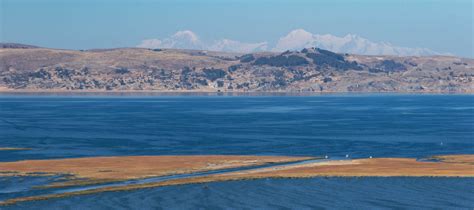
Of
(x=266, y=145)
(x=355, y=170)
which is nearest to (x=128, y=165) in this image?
(x=355, y=170)

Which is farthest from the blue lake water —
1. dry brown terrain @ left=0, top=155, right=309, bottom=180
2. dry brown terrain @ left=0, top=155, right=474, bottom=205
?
Result: dry brown terrain @ left=0, top=155, right=309, bottom=180

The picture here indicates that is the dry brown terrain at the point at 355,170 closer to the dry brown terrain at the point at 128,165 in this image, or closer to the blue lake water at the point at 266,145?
the blue lake water at the point at 266,145

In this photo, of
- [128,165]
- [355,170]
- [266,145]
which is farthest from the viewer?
[266,145]

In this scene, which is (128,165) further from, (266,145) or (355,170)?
(266,145)

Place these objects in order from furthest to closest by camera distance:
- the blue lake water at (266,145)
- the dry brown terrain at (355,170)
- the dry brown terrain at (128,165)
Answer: the dry brown terrain at (128,165), the dry brown terrain at (355,170), the blue lake water at (266,145)

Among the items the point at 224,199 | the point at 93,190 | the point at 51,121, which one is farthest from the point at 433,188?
the point at 51,121

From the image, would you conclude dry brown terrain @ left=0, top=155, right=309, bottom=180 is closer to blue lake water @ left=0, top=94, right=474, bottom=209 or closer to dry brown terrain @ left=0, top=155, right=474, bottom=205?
dry brown terrain @ left=0, top=155, right=474, bottom=205

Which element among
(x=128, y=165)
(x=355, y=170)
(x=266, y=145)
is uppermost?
(x=355, y=170)

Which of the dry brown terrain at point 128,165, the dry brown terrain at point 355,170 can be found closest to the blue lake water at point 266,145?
the dry brown terrain at point 355,170
